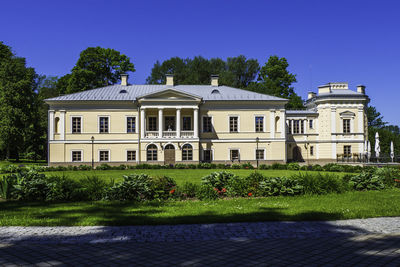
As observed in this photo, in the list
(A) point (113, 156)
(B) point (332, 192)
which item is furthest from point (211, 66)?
(B) point (332, 192)

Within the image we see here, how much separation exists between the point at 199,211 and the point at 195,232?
207cm

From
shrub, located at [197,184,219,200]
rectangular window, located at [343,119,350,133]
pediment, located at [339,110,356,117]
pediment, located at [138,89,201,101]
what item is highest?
pediment, located at [138,89,201,101]

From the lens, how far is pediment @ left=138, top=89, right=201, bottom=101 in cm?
3369

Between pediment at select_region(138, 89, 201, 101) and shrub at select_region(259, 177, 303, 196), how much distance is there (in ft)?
74.4

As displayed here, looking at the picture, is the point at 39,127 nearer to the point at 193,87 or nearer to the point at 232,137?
the point at 193,87

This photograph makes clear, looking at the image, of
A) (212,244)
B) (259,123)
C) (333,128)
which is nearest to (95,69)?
(259,123)

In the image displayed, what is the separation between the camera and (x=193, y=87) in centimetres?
3891

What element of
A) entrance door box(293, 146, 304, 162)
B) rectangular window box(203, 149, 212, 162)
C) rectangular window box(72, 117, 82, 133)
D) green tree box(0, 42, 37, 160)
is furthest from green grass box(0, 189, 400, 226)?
green tree box(0, 42, 37, 160)

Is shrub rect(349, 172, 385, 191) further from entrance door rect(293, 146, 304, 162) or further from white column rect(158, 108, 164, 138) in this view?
entrance door rect(293, 146, 304, 162)

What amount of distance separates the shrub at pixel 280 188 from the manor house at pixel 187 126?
2125 centimetres

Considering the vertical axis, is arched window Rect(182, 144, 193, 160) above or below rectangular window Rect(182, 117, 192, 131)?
below

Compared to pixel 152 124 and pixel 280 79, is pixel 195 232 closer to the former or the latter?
pixel 152 124

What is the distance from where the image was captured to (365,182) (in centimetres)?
1361

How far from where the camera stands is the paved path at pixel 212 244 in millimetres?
5156
